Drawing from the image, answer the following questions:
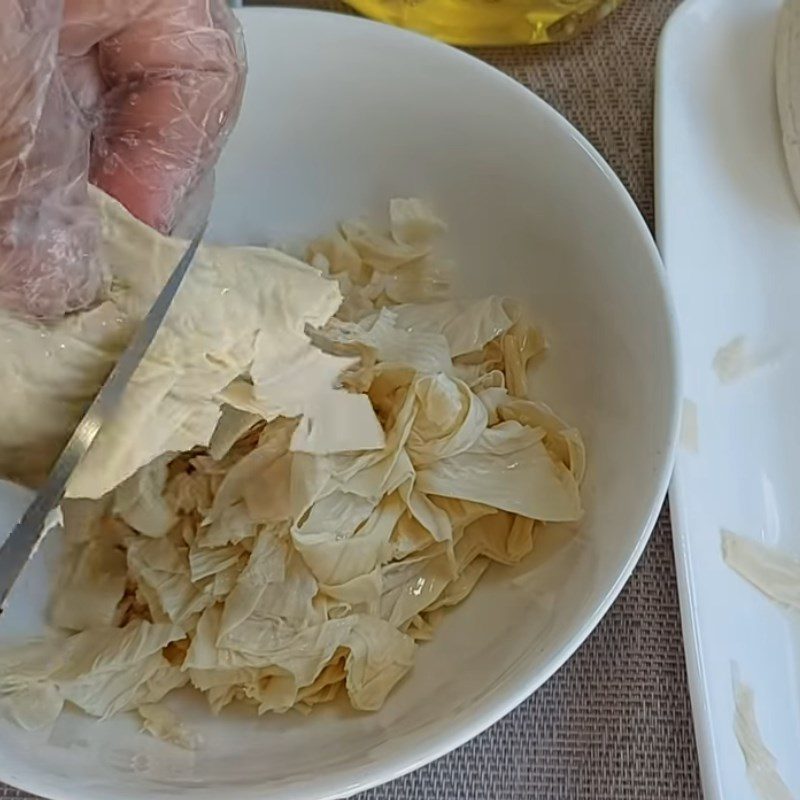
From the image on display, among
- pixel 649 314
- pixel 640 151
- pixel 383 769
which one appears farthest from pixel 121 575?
pixel 640 151

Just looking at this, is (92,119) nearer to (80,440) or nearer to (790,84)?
(80,440)

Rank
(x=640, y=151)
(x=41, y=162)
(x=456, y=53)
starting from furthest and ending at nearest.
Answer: (x=640, y=151), (x=456, y=53), (x=41, y=162)

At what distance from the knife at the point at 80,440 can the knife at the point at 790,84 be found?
20.5 inches

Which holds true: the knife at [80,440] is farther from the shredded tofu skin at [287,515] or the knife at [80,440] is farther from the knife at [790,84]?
the knife at [790,84]

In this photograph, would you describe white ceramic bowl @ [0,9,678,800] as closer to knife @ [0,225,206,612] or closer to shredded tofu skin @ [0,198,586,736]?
shredded tofu skin @ [0,198,586,736]

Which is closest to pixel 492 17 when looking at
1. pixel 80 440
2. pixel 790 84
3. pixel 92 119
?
pixel 790 84

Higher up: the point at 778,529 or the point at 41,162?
the point at 41,162

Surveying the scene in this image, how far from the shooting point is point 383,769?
1.84 ft

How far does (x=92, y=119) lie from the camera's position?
1.92 ft

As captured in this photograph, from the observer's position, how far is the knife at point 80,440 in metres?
0.49

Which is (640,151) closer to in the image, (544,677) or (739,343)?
(739,343)

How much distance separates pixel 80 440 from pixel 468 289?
0.36 m

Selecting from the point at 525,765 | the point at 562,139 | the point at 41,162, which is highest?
the point at 41,162

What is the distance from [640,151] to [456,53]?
19 centimetres
